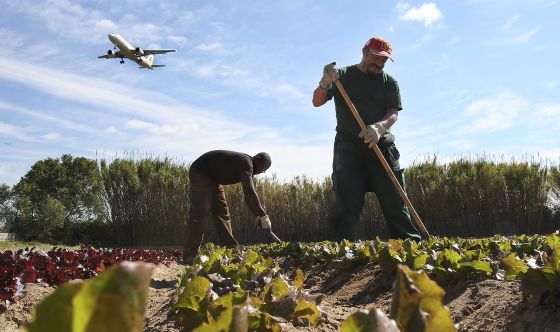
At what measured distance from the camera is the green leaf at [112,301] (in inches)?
18.6

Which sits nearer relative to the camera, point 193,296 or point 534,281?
point 193,296

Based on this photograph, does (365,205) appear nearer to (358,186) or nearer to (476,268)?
(358,186)

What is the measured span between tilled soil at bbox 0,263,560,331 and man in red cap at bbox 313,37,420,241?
168cm

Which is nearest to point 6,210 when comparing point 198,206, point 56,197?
point 56,197

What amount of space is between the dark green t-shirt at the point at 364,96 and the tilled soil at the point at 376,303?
224cm

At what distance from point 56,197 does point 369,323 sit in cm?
2233

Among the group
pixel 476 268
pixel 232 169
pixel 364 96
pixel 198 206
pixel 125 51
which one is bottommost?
pixel 476 268

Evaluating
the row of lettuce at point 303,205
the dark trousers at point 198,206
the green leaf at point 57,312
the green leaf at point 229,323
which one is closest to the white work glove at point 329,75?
the dark trousers at point 198,206

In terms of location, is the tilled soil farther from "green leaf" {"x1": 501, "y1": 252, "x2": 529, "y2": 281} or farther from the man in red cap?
the man in red cap

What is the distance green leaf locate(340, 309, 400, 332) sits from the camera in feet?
2.15

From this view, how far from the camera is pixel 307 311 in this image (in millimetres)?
2467

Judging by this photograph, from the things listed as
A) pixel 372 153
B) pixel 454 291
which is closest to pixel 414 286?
pixel 454 291

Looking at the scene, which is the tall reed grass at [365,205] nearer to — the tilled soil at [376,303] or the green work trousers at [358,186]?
the green work trousers at [358,186]

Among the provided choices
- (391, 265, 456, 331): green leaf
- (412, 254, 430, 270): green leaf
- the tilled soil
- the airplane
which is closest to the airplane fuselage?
the airplane
